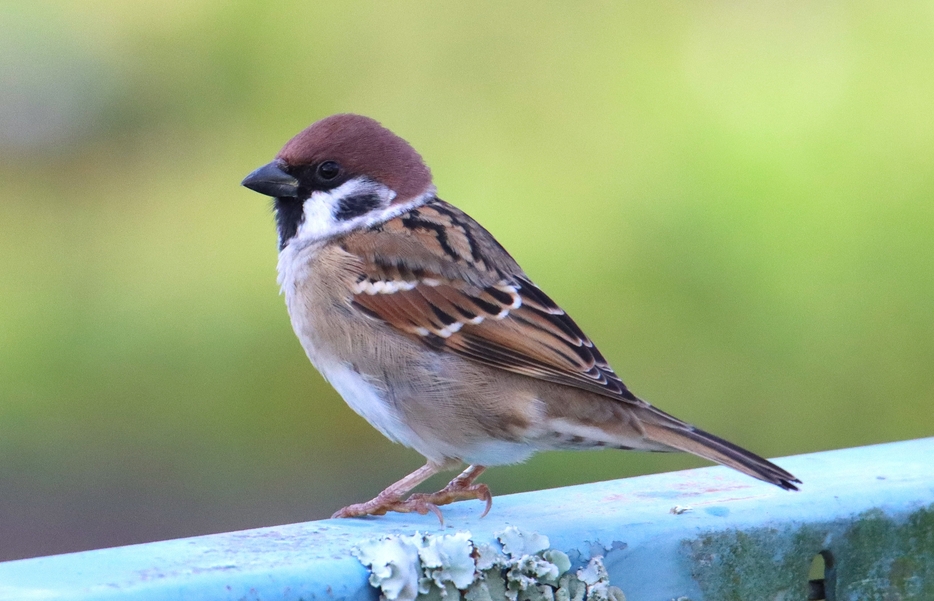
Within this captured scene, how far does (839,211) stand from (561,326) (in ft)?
7.03

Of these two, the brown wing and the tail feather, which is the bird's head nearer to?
the brown wing

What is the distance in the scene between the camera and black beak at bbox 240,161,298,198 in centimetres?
278

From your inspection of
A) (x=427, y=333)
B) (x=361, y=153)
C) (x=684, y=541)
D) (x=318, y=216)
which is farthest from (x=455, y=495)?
(x=361, y=153)

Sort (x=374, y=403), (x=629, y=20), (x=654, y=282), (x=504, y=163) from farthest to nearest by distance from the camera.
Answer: (x=629, y=20) < (x=504, y=163) < (x=654, y=282) < (x=374, y=403)

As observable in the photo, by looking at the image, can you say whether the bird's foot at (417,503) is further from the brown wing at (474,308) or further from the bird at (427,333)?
the brown wing at (474,308)

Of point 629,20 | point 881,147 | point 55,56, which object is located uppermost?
point 629,20

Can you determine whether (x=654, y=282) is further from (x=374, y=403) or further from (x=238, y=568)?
(x=238, y=568)

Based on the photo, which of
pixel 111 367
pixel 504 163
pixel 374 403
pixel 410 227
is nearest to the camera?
pixel 374 403

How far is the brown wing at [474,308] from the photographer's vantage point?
2.52 metres

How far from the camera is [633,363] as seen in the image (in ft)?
13.7

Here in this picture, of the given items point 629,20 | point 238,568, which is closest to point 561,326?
point 238,568

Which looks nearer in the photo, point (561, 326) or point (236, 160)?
point (561, 326)

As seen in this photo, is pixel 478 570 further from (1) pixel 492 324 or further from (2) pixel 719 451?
(1) pixel 492 324

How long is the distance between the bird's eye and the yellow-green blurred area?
1063 mm
